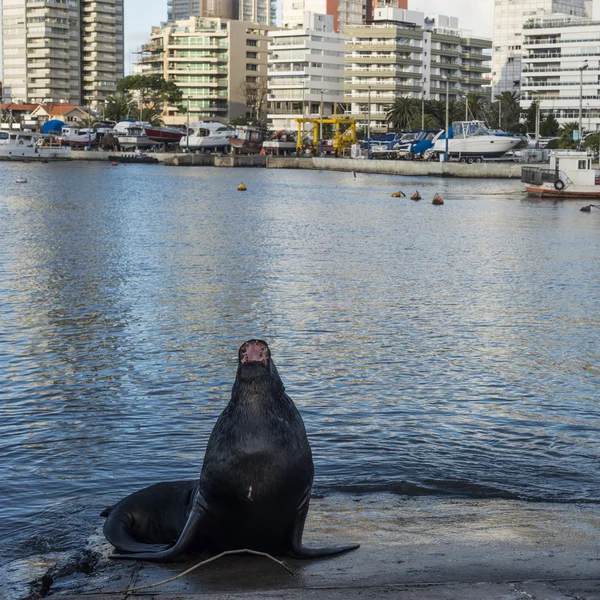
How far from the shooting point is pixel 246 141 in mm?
138375

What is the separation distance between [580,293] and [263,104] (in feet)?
570

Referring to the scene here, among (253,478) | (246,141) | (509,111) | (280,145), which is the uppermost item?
(509,111)

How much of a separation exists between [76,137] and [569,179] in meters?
87.6

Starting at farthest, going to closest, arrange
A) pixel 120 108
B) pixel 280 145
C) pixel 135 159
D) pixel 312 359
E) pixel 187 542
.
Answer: pixel 120 108, pixel 280 145, pixel 135 159, pixel 312 359, pixel 187 542

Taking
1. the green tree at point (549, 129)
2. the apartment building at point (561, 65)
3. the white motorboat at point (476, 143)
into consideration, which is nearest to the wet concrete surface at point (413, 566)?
the white motorboat at point (476, 143)

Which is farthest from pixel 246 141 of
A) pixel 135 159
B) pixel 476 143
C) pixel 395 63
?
pixel 395 63

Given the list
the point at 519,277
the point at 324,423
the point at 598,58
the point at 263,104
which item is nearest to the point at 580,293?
the point at 519,277

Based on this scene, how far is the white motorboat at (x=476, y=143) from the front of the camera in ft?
360

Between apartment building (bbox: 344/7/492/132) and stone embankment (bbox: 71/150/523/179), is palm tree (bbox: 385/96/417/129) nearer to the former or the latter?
apartment building (bbox: 344/7/492/132)

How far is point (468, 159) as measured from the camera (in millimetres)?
112500

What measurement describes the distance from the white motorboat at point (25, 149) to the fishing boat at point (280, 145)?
2503cm

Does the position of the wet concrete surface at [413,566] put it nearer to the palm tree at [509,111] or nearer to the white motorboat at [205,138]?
the white motorboat at [205,138]

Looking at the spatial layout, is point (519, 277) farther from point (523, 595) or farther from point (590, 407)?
point (523, 595)

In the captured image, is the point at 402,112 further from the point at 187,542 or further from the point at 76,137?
the point at 187,542
